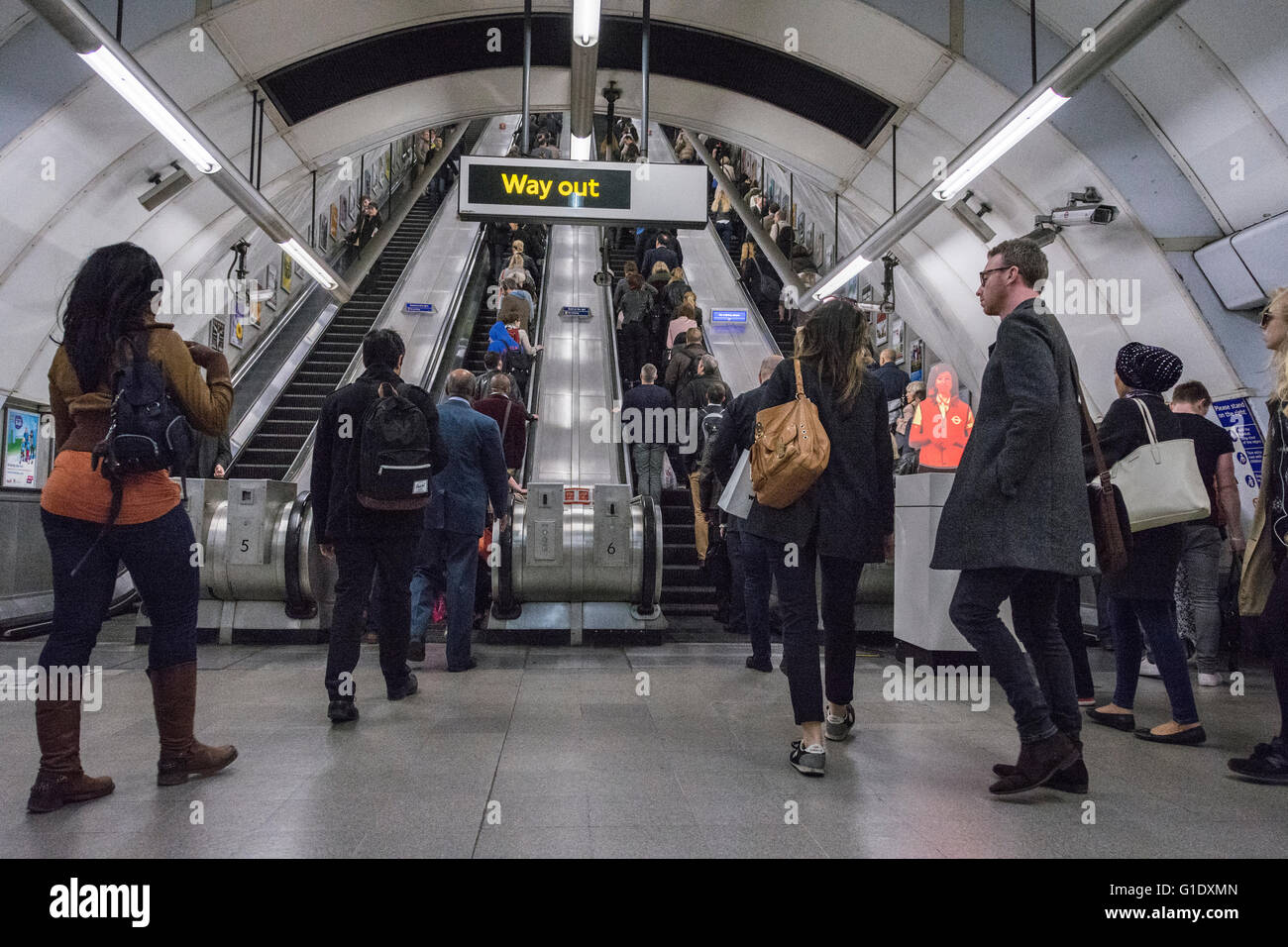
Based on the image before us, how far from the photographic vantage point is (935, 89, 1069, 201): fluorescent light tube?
598 centimetres

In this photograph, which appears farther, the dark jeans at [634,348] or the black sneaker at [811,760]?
the dark jeans at [634,348]

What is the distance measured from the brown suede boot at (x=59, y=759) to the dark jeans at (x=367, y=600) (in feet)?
4.03

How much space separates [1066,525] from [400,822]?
228cm

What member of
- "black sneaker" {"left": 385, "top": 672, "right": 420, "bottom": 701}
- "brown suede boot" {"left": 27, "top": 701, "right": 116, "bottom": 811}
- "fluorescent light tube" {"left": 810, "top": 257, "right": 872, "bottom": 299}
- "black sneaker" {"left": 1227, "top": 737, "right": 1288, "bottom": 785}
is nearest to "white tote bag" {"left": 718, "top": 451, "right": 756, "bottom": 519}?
"black sneaker" {"left": 385, "top": 672, "right": 420, "bottom": 701}

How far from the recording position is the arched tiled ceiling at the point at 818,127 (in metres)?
6.46

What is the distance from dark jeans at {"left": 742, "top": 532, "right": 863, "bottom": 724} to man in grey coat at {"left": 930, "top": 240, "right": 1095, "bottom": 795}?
0.45m

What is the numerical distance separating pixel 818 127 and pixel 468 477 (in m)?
6.37

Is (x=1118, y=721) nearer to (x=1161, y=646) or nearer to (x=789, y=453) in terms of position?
(x=1161, y=646)

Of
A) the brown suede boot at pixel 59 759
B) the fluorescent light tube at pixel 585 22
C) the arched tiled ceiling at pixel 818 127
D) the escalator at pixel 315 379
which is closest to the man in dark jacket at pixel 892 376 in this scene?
the arched tiled ceiling at pixel 818 127

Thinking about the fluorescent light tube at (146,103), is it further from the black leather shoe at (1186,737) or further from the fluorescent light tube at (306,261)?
the black leather shoe at (1186,737)

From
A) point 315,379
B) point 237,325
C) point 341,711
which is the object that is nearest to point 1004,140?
point 341,711

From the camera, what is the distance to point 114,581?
288 centimetres
